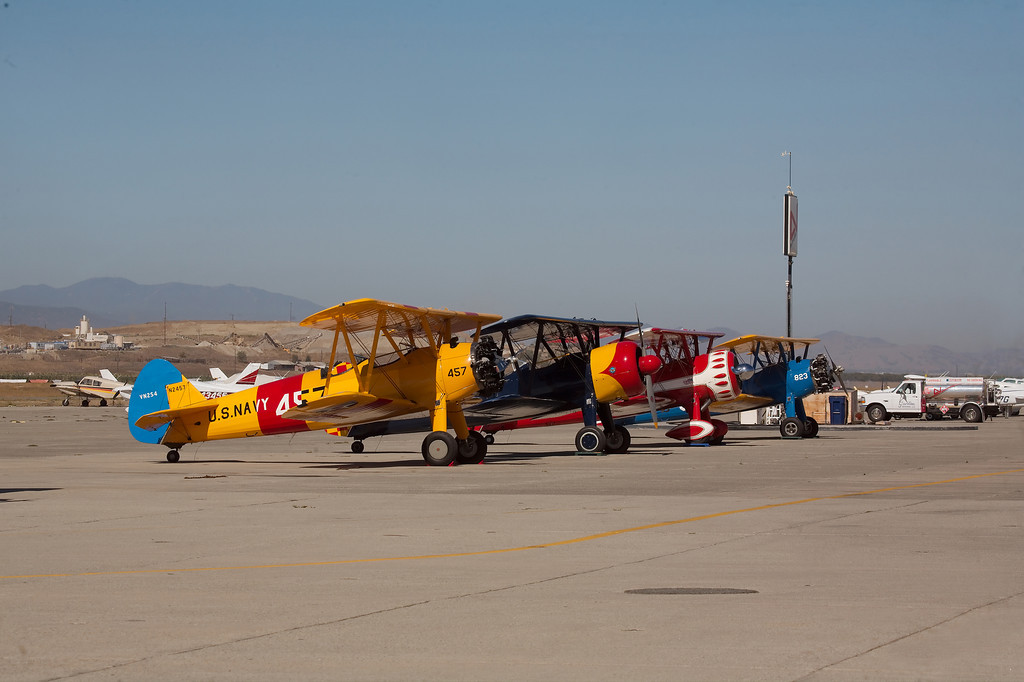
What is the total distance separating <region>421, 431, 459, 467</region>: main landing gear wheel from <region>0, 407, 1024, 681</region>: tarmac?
421 centimetres

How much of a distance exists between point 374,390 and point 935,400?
47.5 m

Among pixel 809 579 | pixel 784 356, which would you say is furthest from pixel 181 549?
pixel 784 356

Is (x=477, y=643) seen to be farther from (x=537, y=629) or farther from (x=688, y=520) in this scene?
(x=688, y=520)

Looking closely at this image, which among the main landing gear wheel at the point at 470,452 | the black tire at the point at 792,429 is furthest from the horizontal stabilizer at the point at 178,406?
the black tire at the point at 792,429

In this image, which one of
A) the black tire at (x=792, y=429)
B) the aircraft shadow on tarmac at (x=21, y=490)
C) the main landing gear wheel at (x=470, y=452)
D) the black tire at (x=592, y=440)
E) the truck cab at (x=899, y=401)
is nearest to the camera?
the aircraft shadow on tarmac at (x=21, y=490)

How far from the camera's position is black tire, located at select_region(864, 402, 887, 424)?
5911cm

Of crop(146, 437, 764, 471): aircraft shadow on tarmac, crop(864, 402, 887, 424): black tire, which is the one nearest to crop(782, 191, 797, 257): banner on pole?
crop(864, 402, 887, 424): black tire

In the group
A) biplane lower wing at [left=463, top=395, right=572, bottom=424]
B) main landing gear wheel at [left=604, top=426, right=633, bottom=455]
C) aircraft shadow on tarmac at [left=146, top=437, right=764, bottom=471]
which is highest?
biplane lower wing at [left=463, top=395, right=572, bottom=424]

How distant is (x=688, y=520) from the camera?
12.5m

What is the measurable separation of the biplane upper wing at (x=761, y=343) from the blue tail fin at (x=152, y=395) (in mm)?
18026

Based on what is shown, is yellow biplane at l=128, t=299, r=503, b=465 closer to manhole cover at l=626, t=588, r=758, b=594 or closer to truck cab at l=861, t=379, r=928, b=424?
manhole cover at l=626, t=588, r=758, b=594

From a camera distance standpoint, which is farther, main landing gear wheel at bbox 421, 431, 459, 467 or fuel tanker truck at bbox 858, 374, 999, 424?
fuel tanker truck at bbox 858, 374, 999, 424

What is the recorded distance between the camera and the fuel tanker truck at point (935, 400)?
59656 mm

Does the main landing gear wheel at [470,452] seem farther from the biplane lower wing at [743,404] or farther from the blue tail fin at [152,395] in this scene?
the biplane lower wing at [743,404]
